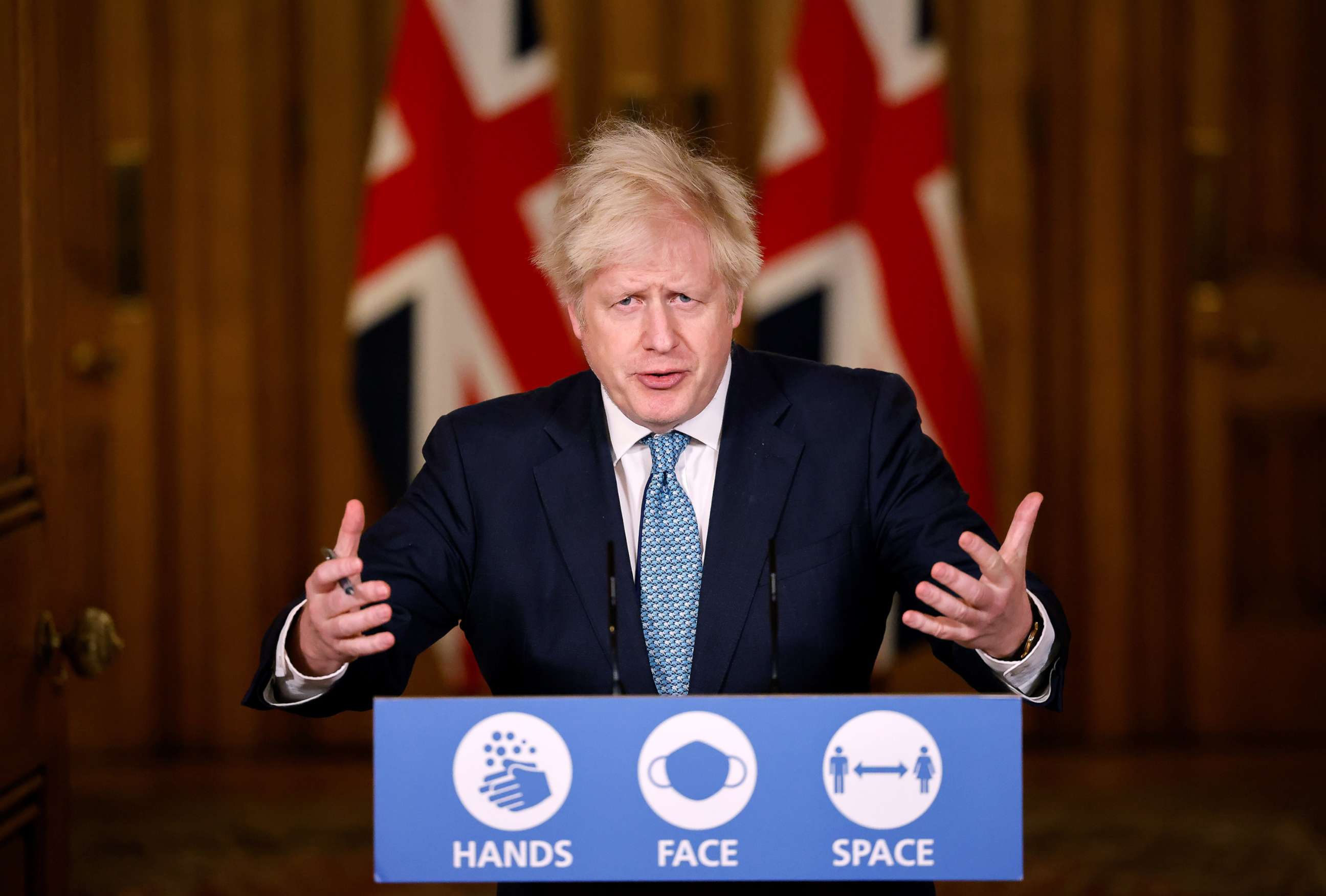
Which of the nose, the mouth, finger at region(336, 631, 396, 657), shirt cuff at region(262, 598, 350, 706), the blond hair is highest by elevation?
the blond hair

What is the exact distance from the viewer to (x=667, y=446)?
5.52ft

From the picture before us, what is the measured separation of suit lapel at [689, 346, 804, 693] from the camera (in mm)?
1562

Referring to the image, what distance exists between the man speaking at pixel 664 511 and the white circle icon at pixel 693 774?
1.18 feet

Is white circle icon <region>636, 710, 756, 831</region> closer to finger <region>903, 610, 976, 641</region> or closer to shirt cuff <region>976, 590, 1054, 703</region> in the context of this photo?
finger <region>903, 610, 976, 641</region>

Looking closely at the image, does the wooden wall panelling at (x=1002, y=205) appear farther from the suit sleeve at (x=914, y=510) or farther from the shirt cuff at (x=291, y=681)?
the shirt cuff at (x=291, y=681)

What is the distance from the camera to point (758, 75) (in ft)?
11.8

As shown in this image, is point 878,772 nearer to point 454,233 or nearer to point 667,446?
point 667,446

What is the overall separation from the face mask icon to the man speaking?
369 millimetres

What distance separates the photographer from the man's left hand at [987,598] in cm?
131

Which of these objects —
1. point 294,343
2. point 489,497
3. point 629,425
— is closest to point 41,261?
point 489,497

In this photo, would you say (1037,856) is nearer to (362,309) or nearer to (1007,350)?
(1007,350)

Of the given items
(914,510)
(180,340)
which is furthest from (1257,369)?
(180,340)

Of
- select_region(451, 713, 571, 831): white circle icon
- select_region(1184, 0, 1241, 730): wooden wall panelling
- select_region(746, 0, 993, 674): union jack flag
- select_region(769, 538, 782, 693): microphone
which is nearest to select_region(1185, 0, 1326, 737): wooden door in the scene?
select_region(1184, 0, 1241, 730): wooden wall panelling

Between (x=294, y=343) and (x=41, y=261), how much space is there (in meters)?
2.02
